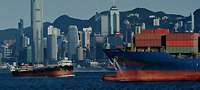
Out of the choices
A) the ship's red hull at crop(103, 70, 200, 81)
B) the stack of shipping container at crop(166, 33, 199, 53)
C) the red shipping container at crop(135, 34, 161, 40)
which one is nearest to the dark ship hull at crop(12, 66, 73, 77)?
the red shipping container at crop(135, 34, 161, 40)

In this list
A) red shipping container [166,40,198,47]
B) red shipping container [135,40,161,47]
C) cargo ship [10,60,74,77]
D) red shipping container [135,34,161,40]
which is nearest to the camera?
red shipping container [166,40,198,47]

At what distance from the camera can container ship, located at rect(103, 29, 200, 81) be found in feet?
342

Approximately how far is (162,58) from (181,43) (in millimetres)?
3322

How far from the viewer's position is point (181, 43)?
105312 mm

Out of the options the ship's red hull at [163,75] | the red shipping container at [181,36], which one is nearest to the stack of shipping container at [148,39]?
the red shipping container at [181,36]

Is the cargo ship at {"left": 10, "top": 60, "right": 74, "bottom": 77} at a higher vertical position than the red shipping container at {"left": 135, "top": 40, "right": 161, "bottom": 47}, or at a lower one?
lower

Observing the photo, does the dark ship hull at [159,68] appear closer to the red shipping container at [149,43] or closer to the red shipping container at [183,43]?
the red shipping container at [149,43]

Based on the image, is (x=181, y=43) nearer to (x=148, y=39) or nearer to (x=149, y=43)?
(x=149, y=43)

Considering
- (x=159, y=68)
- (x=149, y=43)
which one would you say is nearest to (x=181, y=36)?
(x=149, y=43)

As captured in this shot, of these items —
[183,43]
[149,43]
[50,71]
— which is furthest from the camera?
[50,71]

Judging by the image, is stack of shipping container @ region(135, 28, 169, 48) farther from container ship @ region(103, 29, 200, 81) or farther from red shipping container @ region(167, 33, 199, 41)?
red shipping container @ region(167, 33, 199, 41)

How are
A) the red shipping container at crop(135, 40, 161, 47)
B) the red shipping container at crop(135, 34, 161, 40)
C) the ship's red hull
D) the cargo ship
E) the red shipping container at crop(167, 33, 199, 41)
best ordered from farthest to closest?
the cargo ship → the red shipping container at crop(135, 40, 161, 47) → the red shipping container at crop(135, 34, 161, 40) → the red shipping container at crop(167, 33, 199, 41) → the ship's red hull

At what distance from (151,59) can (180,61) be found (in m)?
3.91

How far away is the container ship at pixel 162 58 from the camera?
104 m
